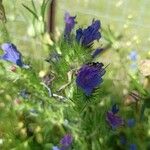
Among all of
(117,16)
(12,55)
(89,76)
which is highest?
(117,16)

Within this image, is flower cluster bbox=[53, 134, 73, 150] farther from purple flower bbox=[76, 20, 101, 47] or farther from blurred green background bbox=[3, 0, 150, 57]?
blurred green background bbox=[3, 0, 150, 57]

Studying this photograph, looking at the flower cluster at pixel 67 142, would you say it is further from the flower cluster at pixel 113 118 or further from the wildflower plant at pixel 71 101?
the flower cluster at pixel 113 118

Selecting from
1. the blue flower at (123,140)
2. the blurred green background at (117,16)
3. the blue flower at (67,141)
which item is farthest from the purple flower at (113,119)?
the blurred green background at (117,16)

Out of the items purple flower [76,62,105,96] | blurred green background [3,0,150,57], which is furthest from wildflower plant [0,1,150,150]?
blurred green background [3,0,150,57]

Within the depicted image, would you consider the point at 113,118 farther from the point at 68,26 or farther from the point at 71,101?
the point at 68,26

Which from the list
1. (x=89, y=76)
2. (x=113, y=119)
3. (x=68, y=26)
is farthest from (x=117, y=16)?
(x=89, y=76)

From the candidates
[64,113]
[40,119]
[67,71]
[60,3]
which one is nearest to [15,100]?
[40,119]

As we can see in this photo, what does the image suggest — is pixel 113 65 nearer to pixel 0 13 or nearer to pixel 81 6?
pixel 81 6
